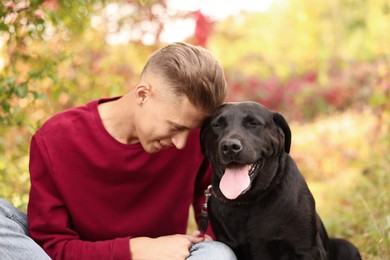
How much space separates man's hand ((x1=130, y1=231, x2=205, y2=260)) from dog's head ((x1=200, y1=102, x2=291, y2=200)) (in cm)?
33

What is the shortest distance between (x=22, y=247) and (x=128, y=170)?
0.64 metres

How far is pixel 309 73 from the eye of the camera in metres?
12.8

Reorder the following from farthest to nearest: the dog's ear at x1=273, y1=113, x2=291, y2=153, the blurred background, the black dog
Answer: the blurred background → the dog's ear at x1=273, y1=113, x2=291, y2=153 → the black dog

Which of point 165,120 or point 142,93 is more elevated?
point 142,93

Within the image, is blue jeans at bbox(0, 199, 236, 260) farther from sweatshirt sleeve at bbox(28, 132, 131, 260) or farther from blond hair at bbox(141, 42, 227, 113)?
blond hair at bbox(141, 42, 227, 113)

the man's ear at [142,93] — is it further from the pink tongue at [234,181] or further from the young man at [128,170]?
the pink tongue at [234,181]

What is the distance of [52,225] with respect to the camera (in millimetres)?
2639

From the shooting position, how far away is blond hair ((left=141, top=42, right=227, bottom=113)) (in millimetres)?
2529

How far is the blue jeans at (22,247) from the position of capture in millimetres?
2426

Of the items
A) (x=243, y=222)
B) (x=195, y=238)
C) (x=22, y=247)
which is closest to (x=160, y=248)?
(x=195, y=238)

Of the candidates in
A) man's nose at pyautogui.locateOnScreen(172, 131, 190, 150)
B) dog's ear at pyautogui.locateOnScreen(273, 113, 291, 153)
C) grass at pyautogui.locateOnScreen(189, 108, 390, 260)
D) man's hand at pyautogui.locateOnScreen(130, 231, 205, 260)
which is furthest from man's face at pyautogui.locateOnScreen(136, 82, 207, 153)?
grass at pyautogui.locateOnScreen(189, 108, 390, 260)

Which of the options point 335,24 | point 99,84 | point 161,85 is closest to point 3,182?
point 99,84

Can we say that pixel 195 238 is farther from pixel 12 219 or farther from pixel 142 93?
pixel 12 219

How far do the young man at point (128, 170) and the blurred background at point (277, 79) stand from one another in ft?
2.40
